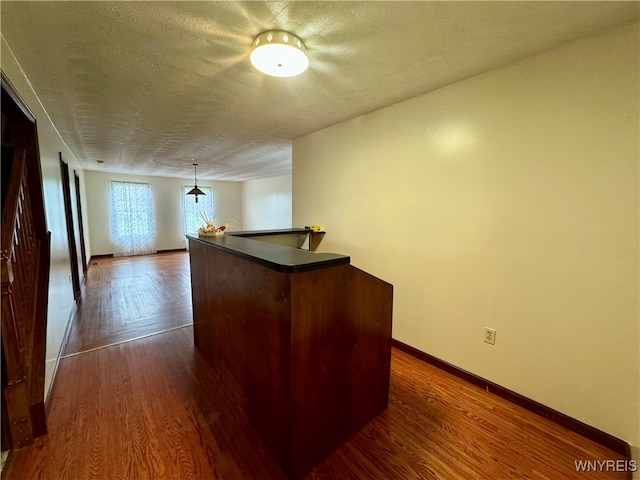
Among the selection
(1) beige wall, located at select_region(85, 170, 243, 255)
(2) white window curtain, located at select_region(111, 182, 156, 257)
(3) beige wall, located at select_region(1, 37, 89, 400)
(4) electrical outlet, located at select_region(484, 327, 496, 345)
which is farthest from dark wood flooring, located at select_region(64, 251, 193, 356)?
(4) electrical outlet, located at select_region(484, 327, 496, 345)

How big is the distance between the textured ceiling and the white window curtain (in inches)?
202

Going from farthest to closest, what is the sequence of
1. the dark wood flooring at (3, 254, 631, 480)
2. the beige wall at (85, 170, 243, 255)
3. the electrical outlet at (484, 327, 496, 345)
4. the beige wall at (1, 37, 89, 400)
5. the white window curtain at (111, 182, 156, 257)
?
the white window curtain at (111, 182, 156, 257) < the beige wall at (85, 170, 243, 255) < the electrical outlet at (484, 327, 496, 345) < the beige wall at (1, 37, 89, 400) < the dark wood flooring at (3, 254, 631, 480)

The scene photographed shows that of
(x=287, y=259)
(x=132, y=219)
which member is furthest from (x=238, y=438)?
(x=132, y=219)

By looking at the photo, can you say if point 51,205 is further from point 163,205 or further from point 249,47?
point 163,205

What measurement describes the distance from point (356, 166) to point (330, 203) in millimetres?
590

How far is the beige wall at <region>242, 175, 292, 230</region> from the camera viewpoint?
7.82 meters

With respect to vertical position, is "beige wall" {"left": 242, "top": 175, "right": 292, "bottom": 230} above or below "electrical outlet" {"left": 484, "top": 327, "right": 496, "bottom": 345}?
above

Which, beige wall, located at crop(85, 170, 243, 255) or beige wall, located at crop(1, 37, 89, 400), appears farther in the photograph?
beige wall, located at crop(85, 170, 243, 255)

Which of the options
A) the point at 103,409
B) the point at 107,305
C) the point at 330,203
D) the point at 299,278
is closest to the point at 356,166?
the point at 330,203

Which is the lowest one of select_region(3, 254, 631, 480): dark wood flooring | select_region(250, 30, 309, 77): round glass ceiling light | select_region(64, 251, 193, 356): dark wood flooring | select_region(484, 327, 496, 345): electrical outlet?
select_region(3, 254, 631, 480): dark wood flooring

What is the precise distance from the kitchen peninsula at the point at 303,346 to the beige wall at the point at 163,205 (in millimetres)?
7228

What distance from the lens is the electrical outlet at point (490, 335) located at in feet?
6.66

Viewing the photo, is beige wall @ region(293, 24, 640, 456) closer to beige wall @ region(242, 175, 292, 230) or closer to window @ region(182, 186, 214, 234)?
beige wall @ region(242, 175, 292, 230)

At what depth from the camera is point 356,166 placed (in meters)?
2.95
